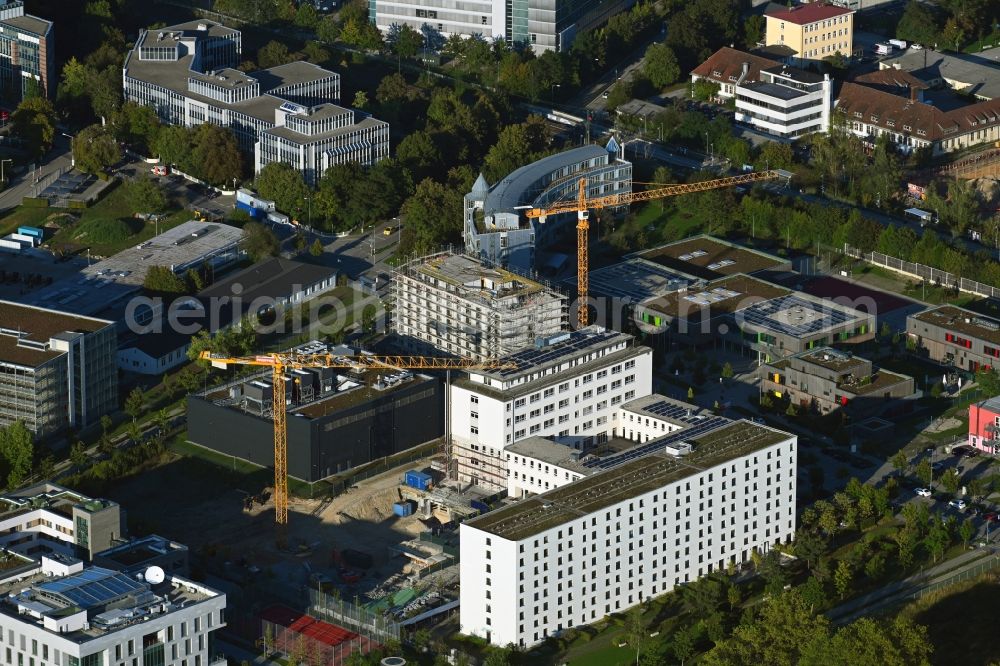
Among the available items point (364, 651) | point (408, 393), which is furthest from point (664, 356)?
point (364, 651)

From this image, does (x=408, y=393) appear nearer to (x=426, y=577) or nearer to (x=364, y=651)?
(x=426, y=577)

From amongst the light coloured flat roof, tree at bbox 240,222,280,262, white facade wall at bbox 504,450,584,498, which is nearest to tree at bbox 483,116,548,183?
tree at bbox 240,222,280,262

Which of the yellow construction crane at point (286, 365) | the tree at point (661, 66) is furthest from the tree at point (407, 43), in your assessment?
the yellow construction crane at point (286, 365)

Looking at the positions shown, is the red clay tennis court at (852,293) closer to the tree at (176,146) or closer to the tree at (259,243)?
the tree at (259,243)

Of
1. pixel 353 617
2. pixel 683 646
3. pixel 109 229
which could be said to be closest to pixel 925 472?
pixel 683 646

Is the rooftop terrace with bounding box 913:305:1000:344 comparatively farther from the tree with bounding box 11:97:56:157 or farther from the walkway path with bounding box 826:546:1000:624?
the tree with bounding box 11:97:56:157

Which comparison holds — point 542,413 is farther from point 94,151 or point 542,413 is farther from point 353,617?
point 94,151

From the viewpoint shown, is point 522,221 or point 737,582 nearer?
point 737,582

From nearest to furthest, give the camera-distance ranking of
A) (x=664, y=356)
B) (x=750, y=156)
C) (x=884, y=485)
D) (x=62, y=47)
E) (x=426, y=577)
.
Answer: (x=426, y=577), (x=884, y=485), (x=664, y=356), (x=750, y=156), (x=62, y=47)
